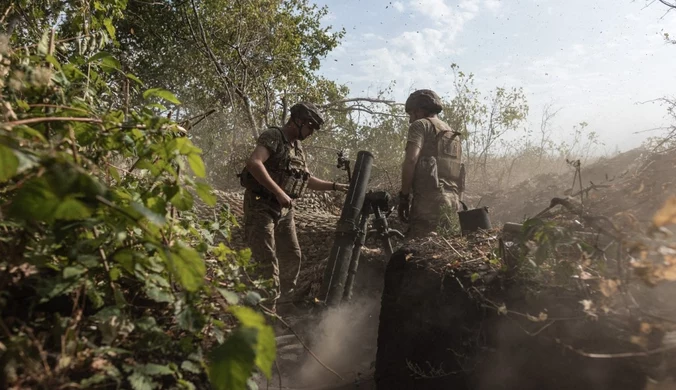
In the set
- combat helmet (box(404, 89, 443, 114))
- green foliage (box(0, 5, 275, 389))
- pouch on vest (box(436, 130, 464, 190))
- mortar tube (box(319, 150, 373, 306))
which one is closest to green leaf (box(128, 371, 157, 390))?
green foliage (box(0, 5, 275, 389))

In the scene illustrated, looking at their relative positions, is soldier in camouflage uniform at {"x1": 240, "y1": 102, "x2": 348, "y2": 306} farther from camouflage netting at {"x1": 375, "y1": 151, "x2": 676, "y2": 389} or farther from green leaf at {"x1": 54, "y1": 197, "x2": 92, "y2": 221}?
green leaf at {"x1": 54, "y1": 197, "x2": 92, "y2": 221}

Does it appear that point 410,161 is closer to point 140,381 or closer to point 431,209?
point 431,209

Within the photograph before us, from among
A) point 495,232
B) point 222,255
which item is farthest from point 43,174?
point 495,232

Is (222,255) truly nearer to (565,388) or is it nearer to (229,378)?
(229,378)

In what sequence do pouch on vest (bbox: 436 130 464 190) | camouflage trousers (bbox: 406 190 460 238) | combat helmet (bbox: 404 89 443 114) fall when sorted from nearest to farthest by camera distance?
1. camouflage trousers (bbox: 406 190 460 238)
2. pouch on vest (bbox: 436 130 464 190)
3. combat helmet (bbox: 404 89 443 114)

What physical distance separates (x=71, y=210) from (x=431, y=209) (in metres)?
3.83

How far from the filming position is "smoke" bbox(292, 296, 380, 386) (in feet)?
12.6

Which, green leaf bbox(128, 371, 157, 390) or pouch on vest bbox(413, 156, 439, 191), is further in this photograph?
pouch on vest bbox(413, 156, 439, 191)

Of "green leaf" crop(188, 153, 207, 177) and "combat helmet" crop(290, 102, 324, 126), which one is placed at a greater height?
"combat helmet" crop(290, 102, 324, 126)

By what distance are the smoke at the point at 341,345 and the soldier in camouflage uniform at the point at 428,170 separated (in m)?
1.11

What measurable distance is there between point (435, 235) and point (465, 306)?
107 centimetres

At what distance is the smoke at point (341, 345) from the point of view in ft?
12.6

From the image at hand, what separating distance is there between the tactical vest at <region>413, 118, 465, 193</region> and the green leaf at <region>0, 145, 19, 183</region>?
3.90 m

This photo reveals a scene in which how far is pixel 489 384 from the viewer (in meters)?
2.26
